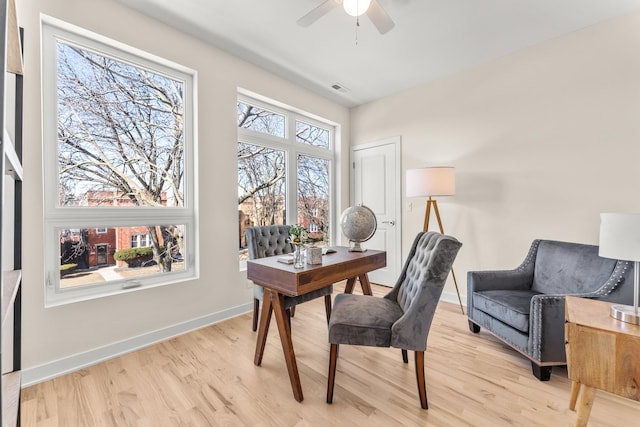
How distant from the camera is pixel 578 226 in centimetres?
262

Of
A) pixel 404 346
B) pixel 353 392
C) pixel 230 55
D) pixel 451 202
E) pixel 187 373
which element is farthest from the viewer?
pixel 451 202

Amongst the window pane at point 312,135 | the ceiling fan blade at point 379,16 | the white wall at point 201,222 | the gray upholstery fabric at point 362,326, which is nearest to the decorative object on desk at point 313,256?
the gray upholstery fabric at point 362,326

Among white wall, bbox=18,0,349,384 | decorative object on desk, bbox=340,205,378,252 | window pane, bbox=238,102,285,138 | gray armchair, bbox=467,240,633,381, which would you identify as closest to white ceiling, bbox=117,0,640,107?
white wall, bbox=18,0,349,384

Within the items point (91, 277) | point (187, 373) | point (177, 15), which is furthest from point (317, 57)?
point (187, 373)

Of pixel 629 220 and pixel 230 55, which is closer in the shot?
pixel 629 220

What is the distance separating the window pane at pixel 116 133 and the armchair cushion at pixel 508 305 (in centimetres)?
287

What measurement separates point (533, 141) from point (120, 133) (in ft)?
12.7

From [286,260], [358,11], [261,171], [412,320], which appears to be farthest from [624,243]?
[261,171]

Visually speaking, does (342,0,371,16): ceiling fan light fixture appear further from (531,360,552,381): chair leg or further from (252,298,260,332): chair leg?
(531,360,552,381): chair leg

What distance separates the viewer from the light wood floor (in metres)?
1.55

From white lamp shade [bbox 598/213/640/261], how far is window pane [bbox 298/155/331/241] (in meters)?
2.87

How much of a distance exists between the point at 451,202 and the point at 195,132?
9.71 ft

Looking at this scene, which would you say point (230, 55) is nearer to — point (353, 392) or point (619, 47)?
point (353, 392)

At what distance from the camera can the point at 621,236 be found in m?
1.43
